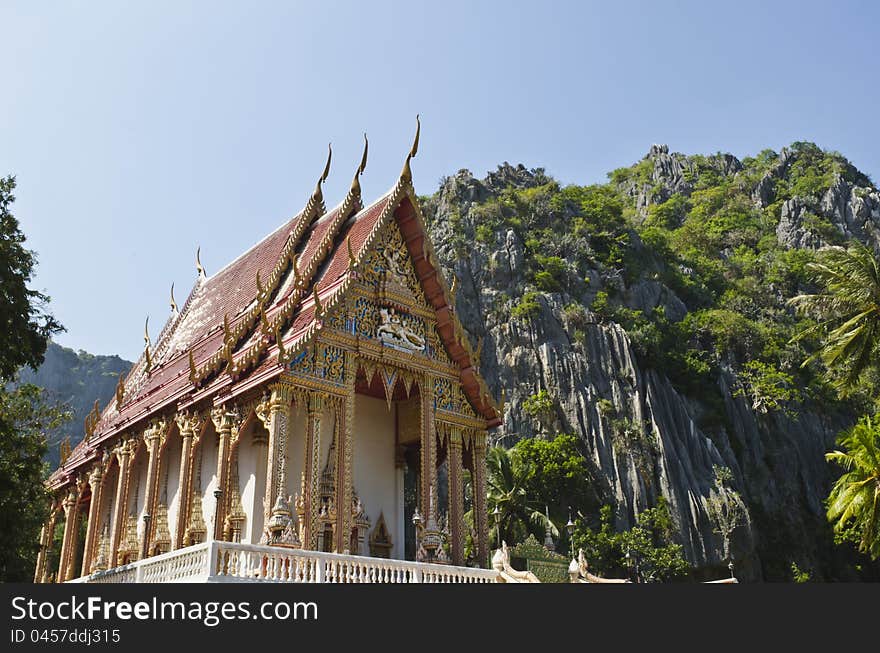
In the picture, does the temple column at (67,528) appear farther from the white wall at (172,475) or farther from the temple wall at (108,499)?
the white wall at (172,475)

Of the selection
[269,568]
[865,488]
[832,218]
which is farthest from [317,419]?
[832,218]

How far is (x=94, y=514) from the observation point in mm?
17969

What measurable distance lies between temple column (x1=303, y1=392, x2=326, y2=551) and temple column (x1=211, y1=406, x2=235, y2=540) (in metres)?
1.33

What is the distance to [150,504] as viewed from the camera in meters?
15.7

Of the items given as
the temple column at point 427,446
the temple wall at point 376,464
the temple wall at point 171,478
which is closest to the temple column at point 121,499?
the temple wall at point 171,478

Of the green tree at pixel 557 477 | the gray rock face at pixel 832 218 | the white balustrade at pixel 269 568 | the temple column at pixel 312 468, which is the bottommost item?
the white balustrade at pixel 269 568

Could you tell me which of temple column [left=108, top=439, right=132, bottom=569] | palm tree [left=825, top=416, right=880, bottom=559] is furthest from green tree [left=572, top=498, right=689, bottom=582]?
temple column [left=108, top=439, right=132, bottom=569]

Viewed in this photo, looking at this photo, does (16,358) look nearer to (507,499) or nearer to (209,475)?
(209,475)

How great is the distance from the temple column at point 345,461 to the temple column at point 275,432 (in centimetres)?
96

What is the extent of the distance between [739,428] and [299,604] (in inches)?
1844

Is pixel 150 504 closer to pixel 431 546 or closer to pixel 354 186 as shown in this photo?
pixel 431 546

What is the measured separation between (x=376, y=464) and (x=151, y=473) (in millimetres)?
4035

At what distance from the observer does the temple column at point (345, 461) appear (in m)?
13.7

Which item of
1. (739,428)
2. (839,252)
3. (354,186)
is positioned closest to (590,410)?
(739,428)
